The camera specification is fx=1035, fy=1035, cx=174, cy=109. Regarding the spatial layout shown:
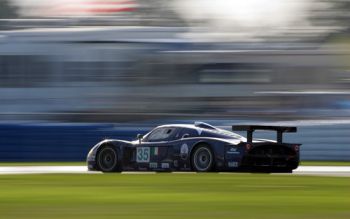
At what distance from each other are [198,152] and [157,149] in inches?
36.8

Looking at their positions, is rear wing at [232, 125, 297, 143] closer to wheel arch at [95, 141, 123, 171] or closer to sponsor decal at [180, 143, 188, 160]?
sponsor decal at [180, 143, 188, 160]

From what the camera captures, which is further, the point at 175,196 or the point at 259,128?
the point at 259,128

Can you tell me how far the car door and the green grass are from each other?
0.71m

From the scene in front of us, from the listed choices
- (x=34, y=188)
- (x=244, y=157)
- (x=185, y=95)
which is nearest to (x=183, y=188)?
(x=34, y=188)

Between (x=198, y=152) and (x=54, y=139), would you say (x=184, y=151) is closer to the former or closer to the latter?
(x=198, y=152)

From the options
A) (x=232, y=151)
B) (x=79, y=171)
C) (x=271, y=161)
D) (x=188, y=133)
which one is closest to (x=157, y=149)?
(x=188, y=133)

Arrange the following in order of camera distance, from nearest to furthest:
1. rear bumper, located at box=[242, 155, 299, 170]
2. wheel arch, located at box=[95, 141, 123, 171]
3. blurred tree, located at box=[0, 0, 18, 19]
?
rear bumper, located at box=[242, 155, 299, 170]
wheel arch, located at box=[95, 141, 123, 171]
blurred tree, located at box=[0, 0, 18, 19]

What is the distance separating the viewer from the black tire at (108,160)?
18.0 m

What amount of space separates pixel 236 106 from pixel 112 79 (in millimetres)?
3682

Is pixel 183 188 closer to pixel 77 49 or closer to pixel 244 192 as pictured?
pixel 244 192

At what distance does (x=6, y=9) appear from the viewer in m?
38.2

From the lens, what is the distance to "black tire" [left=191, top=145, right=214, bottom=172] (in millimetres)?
16734

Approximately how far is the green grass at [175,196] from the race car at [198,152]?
0.32 metres

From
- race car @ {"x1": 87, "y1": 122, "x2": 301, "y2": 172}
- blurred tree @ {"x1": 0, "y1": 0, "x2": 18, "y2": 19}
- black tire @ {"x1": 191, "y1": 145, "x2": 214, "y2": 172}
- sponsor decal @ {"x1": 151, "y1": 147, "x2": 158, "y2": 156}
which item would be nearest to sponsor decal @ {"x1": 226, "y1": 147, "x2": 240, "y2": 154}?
race car @ {"x1": 87, "y1": 122, "x2": 301, "y2": 172}
